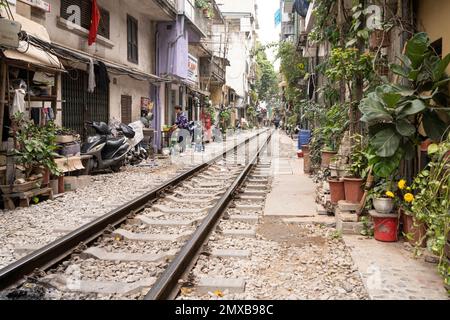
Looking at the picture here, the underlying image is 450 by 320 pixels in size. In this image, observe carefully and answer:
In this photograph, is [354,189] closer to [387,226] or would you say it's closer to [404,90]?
[387,226]

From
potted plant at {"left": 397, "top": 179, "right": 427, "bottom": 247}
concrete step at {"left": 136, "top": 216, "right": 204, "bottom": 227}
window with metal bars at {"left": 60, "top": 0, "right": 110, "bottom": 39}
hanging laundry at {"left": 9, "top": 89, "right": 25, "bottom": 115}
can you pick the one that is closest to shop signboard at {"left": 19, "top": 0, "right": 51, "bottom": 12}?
window with metal bars at {"left": 60, "top": 0, "right": 110, "bottom": 39}

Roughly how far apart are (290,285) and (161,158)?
42.7 feet

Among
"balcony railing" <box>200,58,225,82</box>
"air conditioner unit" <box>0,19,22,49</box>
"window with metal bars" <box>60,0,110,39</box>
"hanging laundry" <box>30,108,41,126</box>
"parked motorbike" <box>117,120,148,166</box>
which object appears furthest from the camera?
"balcony railing" <box>200,58,225,82</box>

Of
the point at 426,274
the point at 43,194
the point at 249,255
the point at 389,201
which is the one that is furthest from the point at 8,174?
the point at 426,274

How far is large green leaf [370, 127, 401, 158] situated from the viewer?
4754 millimetres

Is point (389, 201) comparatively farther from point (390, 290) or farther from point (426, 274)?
point (390, 290)

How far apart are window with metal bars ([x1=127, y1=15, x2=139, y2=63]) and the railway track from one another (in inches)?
388

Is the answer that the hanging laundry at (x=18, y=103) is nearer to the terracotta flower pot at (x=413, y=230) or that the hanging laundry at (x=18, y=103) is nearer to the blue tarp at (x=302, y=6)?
the terracotta flower pot at (x=413, y=230)

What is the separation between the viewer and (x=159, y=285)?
373 centimetres

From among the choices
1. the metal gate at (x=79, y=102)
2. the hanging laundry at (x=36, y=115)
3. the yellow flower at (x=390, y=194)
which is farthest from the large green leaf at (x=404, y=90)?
the metal gate at (x=79, y=102)

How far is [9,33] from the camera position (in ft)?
23.4

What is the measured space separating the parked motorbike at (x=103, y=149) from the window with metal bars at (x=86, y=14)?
2858 millimetres

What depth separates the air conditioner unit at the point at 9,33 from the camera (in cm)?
708

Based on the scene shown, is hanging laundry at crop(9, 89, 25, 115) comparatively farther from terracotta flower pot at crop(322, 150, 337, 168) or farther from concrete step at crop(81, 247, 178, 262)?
terracotta flower pot at crop(322, 150, 337, 168)
